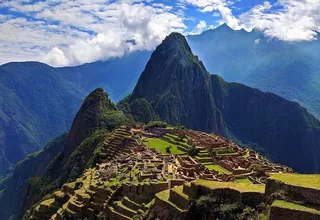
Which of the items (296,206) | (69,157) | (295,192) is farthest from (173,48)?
(296,206)

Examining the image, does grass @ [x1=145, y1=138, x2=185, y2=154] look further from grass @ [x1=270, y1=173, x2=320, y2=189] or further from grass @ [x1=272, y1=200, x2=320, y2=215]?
grass @ [x1=272, y1=200, x2=320, y2=215]

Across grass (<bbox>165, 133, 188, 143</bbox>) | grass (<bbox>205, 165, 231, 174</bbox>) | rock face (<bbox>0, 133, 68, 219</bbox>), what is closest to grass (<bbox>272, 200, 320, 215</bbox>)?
grass (<bbox>205, 165, 231, 174</bbox>)

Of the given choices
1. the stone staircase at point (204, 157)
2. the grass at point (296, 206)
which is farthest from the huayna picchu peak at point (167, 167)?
the stone staircase at point (204, 157)

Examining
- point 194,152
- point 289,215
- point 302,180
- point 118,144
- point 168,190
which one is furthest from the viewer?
point 118,144

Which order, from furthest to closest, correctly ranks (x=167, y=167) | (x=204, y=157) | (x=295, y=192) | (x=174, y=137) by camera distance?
1. (x=174, y=137)
2. (x=204, y=157)
3. (x=167, y=167)
4. (x=295, y=192)

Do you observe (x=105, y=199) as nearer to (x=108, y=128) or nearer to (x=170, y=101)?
(x=108, y=128)

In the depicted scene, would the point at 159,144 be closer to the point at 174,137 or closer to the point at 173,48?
the point at 174,137
